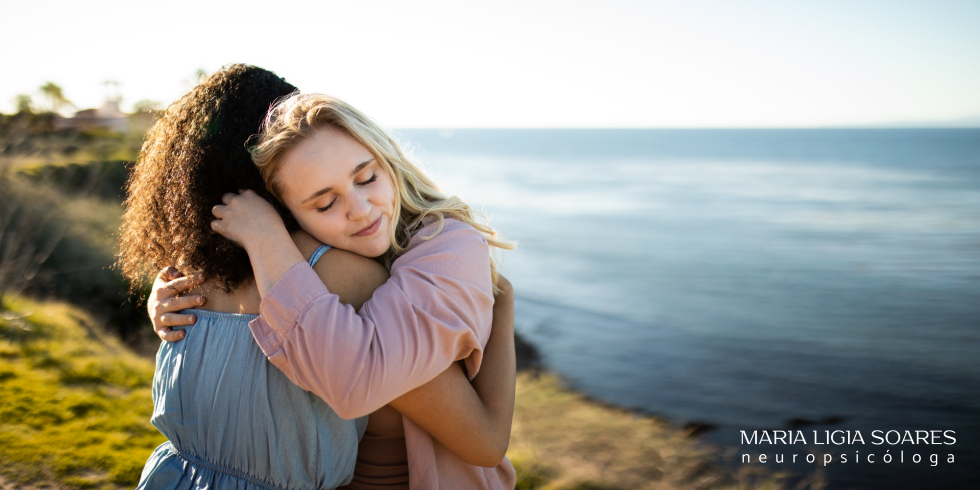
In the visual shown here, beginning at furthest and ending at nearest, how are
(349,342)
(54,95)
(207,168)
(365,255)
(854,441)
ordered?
(54,95)
(854,441)
(365,255)
(207,168)
(349,342)

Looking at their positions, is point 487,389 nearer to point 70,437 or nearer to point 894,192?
point 70,437

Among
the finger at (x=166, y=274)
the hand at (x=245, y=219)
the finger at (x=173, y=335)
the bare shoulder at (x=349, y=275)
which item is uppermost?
the hand at (x=245, y=219)

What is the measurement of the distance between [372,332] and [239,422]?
1.53 feet

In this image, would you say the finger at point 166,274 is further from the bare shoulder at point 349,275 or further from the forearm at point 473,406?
the forearm at point 473,406

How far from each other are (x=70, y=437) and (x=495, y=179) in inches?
1670

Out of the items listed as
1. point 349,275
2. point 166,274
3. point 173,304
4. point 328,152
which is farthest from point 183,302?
point 328,152

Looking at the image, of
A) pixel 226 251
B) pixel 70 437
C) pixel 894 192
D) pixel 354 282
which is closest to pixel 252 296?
pixel 226 251

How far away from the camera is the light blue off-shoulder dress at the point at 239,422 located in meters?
1.53

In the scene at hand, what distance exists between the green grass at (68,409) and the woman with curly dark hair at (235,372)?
2041mm

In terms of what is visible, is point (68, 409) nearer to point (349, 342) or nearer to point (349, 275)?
point (349, 275)

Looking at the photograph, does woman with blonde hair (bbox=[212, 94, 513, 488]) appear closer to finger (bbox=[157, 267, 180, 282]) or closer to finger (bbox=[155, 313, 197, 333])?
finger (bbox=[155, 313, 197, 333])

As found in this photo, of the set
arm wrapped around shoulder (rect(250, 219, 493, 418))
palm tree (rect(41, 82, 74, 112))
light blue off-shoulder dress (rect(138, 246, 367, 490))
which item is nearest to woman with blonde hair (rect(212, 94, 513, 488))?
arm wrapped around shoulder (rect(250, 219, 493, 418))

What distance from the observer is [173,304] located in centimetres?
171

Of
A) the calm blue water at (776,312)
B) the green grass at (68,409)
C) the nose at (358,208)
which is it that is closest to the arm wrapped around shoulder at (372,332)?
the nose at (358,208)
